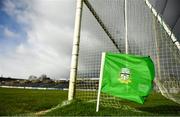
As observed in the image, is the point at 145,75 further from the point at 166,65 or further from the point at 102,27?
the point at 102,27

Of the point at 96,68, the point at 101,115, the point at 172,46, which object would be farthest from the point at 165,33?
the point at 101,115

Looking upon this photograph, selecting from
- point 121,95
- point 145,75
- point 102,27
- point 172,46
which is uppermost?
point 102,27

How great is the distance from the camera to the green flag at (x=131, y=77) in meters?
8.06

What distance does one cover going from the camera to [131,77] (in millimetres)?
8062

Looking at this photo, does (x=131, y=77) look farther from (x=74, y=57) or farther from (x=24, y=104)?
(x=24, y=104)

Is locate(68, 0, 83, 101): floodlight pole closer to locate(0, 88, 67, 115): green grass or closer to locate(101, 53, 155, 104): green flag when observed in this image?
locate(0, 88, 67, 115): green grass

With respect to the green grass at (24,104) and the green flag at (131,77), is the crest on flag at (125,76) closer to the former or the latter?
the green flag at (131,77)

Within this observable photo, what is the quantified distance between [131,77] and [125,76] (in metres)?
0.16

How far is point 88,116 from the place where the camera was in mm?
7793

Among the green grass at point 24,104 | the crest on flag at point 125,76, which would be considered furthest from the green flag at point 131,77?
the green grass at point 24,104

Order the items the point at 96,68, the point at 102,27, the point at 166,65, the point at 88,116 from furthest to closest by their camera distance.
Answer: the point at 102,27 → the point at 96,68 → the point at 166,65 → the point at 88,116

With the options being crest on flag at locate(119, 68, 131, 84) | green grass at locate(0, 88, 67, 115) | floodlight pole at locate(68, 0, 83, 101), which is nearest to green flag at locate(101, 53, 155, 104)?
crest on flag at locate(119, 68, 131, 84)

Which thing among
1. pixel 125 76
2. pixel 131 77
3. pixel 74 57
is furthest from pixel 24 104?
pixel 131 77

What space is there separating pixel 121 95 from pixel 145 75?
2.71 feet
